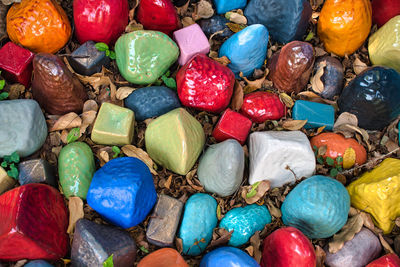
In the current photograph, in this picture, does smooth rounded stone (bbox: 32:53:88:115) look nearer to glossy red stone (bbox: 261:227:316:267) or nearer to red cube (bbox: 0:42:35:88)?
red cube (bbox: 0:42:35:88)

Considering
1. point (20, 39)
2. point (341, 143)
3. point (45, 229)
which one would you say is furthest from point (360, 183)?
point (20, 39)

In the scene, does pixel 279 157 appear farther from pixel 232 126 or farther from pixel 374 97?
pixel 374 97

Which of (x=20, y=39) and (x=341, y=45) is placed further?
(x=341, y=45)

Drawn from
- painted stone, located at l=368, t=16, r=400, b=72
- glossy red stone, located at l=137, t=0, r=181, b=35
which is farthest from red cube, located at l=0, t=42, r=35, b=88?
painted stone, located at l=368, t=16, r=400, b=72

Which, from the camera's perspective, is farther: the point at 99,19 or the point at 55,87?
the point at 99,19

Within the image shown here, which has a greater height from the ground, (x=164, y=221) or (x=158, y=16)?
(x=158, y=16)

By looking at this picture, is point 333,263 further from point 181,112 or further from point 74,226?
point 74,226

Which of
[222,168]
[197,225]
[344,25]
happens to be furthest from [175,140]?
[344,25]
